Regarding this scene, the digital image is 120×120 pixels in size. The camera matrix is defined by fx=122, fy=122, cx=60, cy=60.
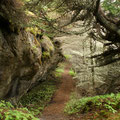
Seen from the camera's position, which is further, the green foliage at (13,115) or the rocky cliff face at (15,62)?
the rocky cliff face at (15,62)

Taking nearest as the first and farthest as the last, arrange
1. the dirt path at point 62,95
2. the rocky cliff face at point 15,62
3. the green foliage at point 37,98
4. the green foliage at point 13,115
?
the green foliage at point 13,115, the rocky cliff face at point 15,62, the dirt path at point 62,95, the green foliage at point 37,98

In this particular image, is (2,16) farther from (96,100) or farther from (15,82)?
(96,100)

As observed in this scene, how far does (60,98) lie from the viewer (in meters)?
14.1

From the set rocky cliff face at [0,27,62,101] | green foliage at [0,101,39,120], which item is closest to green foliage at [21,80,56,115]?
rocky cliff face at [0,27,62,101]

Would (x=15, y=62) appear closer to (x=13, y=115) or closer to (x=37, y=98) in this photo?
(x=13, y=115)

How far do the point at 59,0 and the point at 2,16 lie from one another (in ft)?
9.01

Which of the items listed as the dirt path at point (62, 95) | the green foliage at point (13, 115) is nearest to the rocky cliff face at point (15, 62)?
the green foliage at point (13, 115)

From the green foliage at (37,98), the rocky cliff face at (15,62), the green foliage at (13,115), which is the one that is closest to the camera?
the green foliage at (13,115)

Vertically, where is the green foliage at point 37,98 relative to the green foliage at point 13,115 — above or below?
below

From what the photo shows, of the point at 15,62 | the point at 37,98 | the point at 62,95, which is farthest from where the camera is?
the point at 62,95

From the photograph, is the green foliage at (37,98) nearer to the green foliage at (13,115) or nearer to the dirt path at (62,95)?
the dirt path at (62,95)

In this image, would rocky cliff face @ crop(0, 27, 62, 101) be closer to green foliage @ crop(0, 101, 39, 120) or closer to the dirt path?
green foliage @ crop(0, 101, 39, 120)

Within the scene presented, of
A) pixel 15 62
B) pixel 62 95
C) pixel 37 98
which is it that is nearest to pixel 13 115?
pixel 15 62

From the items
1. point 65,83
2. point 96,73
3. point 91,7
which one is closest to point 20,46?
point 91,7
